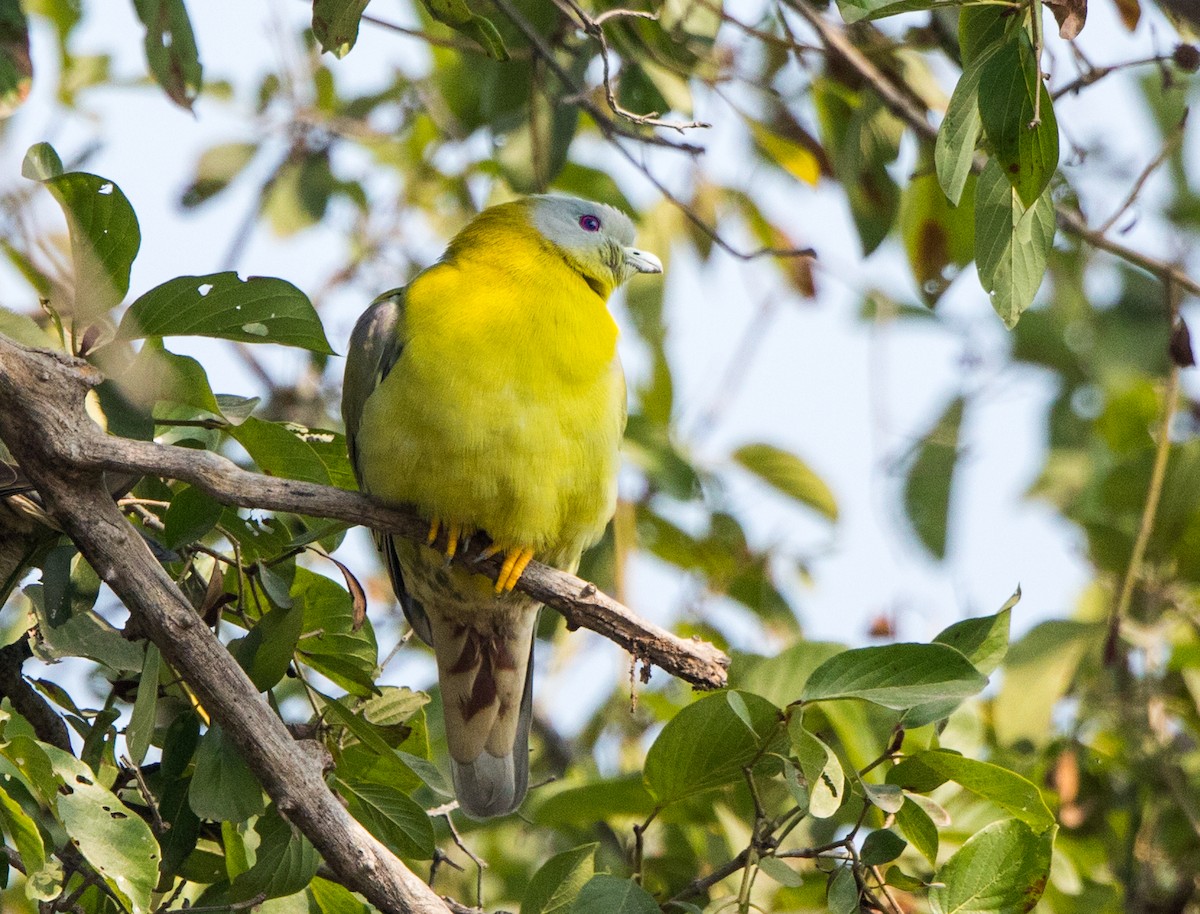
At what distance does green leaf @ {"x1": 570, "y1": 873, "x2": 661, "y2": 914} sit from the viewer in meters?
2.41

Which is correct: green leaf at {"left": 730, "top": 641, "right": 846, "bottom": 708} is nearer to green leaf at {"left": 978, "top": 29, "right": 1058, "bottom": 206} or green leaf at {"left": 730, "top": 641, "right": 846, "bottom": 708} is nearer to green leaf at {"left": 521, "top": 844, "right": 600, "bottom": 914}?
green leaf at {"left": 521, "top": 844, "right": 600, "bottom": 914}

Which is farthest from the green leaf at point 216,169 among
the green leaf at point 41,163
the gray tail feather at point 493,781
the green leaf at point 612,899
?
the green leaf at point 612,899

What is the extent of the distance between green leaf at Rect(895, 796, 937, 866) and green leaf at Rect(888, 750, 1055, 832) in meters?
0.08

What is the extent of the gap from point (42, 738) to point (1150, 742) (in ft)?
10.8

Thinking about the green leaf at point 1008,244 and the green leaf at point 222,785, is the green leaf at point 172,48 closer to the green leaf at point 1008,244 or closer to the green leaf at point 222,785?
the green leaf at point 222,785

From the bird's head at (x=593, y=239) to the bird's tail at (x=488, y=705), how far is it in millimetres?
1049

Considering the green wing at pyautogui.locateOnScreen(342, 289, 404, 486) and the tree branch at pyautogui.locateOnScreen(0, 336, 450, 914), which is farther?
the green wing at pyautogui.locateOnScreen(342, 289, 404, 486)

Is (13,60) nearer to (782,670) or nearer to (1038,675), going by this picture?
(782,670)

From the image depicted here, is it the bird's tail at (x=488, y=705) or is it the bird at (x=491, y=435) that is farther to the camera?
the bird's tail at (x=488, y=705)

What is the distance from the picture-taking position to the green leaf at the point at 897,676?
2318 millimetres

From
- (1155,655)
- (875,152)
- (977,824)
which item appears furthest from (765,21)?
(977,824)

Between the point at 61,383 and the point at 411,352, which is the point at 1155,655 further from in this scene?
the point at 61,383

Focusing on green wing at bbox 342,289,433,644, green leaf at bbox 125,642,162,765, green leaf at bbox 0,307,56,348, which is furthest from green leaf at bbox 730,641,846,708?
green leaf at bbox 0,307,56,348

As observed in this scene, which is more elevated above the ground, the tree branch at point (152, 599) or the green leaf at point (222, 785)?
the tree branch at point (152, 599)
